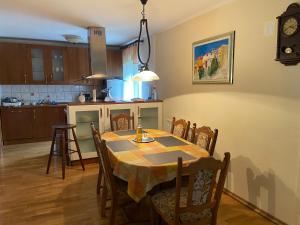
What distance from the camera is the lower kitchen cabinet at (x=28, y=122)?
4959 millimetres

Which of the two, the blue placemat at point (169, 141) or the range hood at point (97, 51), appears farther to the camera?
the range hood at point (97, 51)

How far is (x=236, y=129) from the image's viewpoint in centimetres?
268

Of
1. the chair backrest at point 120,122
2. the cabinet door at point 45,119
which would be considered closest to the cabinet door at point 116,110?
the chair backrest at point 120,122

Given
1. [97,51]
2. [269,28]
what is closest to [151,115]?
[97,51]

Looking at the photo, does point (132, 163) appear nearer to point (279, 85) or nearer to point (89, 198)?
point (89, 198)

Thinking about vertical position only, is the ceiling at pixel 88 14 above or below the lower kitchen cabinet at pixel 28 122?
above

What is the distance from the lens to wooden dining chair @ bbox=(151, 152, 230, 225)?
1.49 m

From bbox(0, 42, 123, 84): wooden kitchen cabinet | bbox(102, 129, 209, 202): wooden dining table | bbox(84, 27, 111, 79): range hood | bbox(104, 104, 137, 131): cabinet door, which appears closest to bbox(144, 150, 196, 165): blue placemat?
bbox(102, 129, 209, 202): wooden dining table

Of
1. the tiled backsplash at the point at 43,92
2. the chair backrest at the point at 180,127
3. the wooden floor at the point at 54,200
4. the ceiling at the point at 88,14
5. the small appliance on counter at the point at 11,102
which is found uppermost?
the ceiling at the point at 88,14

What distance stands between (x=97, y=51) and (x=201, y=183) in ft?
10.4

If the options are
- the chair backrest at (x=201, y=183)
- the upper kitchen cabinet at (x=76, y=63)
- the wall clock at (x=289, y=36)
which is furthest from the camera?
the upper kitchen cabinet at (x=76, y=63)

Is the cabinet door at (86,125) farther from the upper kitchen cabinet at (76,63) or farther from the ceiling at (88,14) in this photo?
the upper kitchen cabinet at (76,63)

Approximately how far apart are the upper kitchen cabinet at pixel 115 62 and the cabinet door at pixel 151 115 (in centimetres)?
198

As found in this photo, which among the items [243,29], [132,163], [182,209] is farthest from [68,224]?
[243,29]
